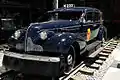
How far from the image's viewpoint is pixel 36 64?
4.26 meters

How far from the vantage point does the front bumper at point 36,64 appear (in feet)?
13.8

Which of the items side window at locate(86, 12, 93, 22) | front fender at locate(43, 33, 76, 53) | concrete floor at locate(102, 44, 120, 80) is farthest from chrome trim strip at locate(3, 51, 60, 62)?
side window at locate(86, 12, 93, 22)

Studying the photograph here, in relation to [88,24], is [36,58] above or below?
below

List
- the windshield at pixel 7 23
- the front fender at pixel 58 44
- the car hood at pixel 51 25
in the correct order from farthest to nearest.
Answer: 1. the windshield at pixel 7 23
2. the car hood at pixel 51 25
3. the front fender at pixel 58 44

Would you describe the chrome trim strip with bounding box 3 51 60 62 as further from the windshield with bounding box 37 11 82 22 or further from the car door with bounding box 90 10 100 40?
the car door with bounding box 90 10 100 40

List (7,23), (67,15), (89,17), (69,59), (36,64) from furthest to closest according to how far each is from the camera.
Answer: (7,23)
(89,17)
(67,15)
(69,59)
(36,64)

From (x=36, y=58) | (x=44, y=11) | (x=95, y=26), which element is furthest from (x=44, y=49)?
(x=44, y=11)

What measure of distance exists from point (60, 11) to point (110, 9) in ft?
29.8

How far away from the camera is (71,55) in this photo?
5094 mm

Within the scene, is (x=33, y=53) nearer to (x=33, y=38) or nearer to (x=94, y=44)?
(x=33, y=38)

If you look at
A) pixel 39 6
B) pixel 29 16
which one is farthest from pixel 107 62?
pixel 39 6

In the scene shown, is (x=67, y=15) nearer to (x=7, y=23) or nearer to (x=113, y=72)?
(x=113, y=72)

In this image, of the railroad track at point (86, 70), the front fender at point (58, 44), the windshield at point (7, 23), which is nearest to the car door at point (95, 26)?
the railroad track at point (86, 70)

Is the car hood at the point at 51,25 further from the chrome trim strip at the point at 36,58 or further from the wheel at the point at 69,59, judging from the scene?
the chrome trim strip at the point at 36,58
